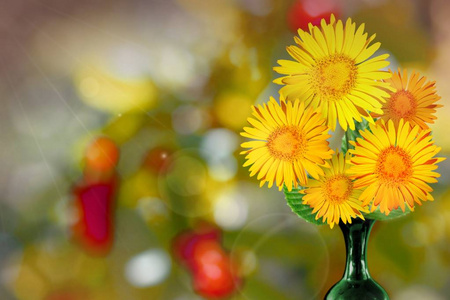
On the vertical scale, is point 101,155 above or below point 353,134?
below

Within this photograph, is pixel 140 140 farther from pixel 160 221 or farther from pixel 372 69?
pixel 372 69

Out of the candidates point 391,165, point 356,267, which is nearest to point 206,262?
point 356,267

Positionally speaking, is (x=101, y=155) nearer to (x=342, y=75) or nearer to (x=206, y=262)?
(x=206, y=262)

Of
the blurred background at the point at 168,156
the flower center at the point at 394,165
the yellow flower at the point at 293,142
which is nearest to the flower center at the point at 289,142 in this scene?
the yellow flower at the point at 293,142

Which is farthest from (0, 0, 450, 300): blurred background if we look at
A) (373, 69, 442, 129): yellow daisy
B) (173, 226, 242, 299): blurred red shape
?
(373, 69, 442, 129): yellow daisy

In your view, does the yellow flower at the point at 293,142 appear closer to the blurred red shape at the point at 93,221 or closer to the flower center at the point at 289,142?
the flower center at the point at 289,142

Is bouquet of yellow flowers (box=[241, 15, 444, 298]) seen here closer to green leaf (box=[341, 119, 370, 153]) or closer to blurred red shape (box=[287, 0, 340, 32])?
green leaf (box=[341, 119, 370, 153])

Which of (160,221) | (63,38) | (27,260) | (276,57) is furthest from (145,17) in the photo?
(27,260)
